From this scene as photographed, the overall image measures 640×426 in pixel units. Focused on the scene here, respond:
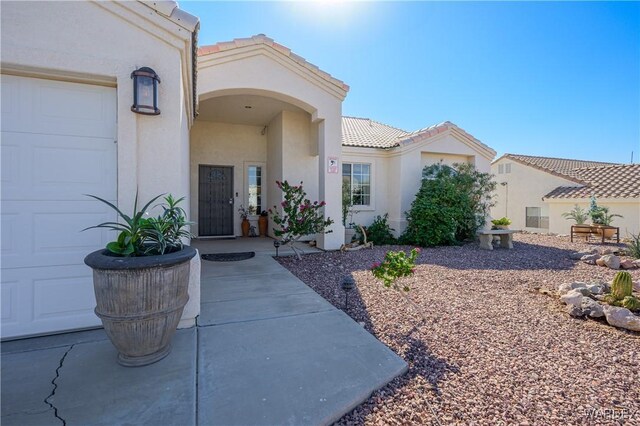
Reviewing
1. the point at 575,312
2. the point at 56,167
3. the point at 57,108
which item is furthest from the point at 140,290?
the point at 575,312

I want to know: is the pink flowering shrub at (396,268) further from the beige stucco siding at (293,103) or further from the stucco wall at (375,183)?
the stucco wall at (375,183)

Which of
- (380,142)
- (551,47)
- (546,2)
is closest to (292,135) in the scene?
(380,142)

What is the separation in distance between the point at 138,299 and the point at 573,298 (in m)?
5.33

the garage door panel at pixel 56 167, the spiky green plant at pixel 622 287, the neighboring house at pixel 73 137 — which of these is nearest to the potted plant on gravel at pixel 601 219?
the spiky green plant at pixel 622 287

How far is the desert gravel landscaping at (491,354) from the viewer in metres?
2.14

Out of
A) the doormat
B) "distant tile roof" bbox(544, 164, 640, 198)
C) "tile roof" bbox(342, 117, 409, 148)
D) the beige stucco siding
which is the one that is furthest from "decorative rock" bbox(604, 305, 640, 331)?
"distant tile roof" bbox(544, 164, 640, 198)

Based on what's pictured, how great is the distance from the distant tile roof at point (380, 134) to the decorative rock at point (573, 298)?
725 centimetres

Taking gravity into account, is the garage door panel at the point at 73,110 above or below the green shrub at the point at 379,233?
above

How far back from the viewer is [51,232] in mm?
3064

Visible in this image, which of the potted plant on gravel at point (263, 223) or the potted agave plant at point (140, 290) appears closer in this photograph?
the potted agave plant at point (140, 290)

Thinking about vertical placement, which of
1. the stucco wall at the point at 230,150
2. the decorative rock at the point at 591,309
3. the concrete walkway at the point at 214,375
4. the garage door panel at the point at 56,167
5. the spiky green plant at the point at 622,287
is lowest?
the concrete walkway at the point at 214,375

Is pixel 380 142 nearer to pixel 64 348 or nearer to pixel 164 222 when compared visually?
pixel 164 222

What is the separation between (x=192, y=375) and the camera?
2.43m

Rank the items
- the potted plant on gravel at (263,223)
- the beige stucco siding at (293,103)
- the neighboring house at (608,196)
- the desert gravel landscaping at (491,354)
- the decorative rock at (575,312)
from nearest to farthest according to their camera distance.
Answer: the desert gravel landscaping at (491,354) → the decorative rock at (575,312) → the beige stucco siding at (293,103) → the potted plant on gravel at (263,223) → the neighboring house at (608,196)
